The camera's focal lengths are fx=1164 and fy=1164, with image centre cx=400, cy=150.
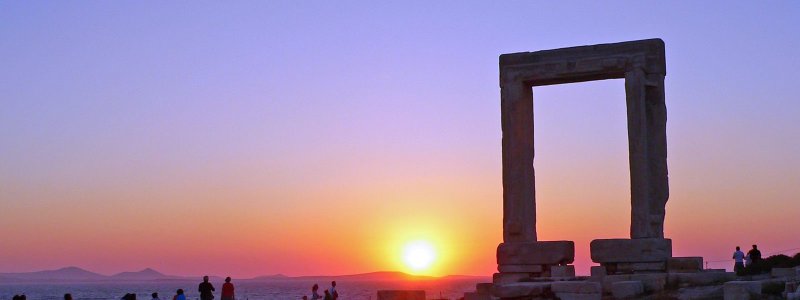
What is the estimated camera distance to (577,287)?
2067 centimetres

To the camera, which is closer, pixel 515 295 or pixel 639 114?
pixel 515 295

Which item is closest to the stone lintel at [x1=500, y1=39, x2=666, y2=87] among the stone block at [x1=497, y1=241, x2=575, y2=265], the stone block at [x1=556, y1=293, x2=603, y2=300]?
the stone block at [x1=497, y1=241, x2=575, y2=265]

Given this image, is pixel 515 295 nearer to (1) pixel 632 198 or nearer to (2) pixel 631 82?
(1) pixel 632 198

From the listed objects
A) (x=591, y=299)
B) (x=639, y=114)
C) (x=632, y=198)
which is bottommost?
(x=591, y=299)

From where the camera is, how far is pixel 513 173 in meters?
24.2

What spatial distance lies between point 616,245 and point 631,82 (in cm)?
329

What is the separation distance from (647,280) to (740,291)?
3.18 meters

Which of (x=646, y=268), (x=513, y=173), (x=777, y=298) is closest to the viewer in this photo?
(x=777, y=298)

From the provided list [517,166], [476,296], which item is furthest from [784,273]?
[476,296]

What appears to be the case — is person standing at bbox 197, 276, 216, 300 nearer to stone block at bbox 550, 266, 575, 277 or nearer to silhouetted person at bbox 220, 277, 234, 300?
silhouetted person at bbox 220, 277, 234, 300

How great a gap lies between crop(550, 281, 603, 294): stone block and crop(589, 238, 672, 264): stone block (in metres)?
2.04

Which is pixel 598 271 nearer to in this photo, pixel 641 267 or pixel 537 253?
pixel 641 267

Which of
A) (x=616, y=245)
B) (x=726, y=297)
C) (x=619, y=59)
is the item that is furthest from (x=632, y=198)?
(x=726, y=297)

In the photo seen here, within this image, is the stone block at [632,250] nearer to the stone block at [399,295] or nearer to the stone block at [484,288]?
the stone block at [484,288]
